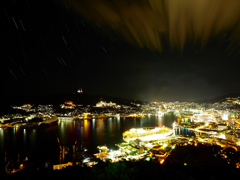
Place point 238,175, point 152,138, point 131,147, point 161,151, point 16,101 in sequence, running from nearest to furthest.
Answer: point 238,175, point 161,151, point 131,147, point 152,138, point 16,101

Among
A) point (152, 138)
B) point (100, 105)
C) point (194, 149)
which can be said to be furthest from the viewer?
point (100, 105)

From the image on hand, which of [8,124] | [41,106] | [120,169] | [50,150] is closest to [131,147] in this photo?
[50,150]

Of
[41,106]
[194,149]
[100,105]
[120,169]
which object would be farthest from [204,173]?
[100,105]

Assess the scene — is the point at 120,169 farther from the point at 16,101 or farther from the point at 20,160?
the point at 16,101

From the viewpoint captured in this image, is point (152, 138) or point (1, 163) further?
point (152, 138)

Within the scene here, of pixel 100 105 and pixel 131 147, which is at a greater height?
pixel 100 105

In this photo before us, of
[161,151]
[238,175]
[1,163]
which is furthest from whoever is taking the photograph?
[161,151]

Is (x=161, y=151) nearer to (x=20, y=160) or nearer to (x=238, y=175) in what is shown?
(x=238, y=175)

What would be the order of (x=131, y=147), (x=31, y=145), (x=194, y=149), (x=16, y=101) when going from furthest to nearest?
(x=16, y=101) < (x=31, y=145) < (x=131, y=147) < (x=194, y=149)

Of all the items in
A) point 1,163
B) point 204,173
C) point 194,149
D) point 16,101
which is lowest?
point 1,163
